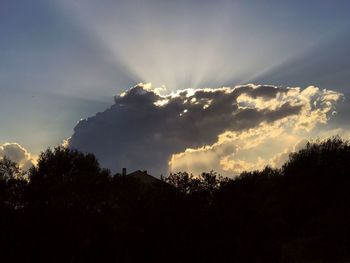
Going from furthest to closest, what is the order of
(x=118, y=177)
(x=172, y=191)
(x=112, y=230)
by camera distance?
1. (x=118, y=177)
2. (x=112, y=230)
3. (x=172, y=191)

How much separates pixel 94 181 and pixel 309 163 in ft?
112

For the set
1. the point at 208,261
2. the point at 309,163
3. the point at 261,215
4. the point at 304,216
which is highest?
the point at 309,163

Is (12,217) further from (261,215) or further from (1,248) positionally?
(261,215)

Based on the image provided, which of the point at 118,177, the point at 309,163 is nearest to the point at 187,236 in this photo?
the point at 118,177

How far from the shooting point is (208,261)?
99.8 ft

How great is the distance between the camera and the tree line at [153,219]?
31312 millimetres

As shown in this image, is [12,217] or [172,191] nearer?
[172,191]

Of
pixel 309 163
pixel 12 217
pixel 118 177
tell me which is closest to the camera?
pixel 12 217

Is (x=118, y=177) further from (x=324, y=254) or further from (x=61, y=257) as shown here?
(x=324, y=254)

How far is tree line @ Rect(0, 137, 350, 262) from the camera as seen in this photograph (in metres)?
31.3

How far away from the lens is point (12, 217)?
140 ft

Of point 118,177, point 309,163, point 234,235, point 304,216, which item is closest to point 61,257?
point 234,235

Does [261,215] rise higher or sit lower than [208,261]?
higher

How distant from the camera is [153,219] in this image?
1281 inches
